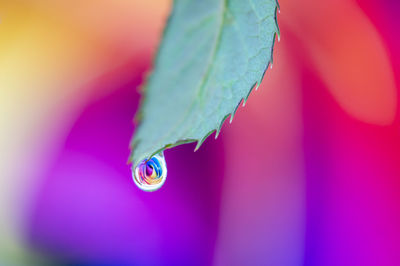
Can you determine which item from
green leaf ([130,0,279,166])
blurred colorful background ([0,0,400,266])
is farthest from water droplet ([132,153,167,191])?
blurred colorful background ([0,0,400,266])

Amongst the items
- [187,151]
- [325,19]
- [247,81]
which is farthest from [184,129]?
[325,19]

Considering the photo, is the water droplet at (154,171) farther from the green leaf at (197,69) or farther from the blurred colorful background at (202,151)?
the blurred colorful background at (202,151)

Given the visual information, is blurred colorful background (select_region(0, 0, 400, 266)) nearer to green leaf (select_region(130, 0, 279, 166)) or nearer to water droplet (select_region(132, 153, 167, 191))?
water droplet (select_region(132, 153, 167, 191))

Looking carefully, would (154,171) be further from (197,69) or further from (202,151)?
(202,151)

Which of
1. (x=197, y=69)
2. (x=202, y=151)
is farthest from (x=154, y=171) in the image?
(x=202, y=151)

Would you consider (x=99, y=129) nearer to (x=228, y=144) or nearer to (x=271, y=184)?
(x=228, y=144)
